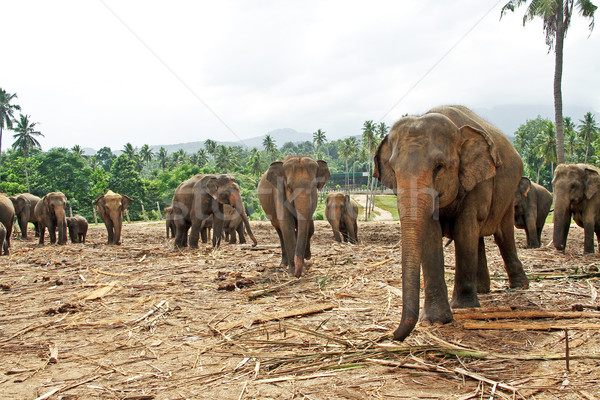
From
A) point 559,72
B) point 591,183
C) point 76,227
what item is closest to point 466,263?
point 591,183

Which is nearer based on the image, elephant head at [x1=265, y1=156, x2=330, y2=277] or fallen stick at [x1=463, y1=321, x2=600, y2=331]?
fallen stick at [x1=463, y1=321, x2=600, y2=331]

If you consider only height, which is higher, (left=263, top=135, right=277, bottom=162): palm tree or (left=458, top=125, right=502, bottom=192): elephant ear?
(left=263, top=135, right=277, bottom=162): palm tree

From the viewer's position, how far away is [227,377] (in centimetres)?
394

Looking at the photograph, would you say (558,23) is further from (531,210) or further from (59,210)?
(59,210)

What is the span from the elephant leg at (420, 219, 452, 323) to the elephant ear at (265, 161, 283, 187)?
534 cm

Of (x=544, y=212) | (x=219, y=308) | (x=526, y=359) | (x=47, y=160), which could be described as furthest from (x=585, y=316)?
(x=47, y=160)

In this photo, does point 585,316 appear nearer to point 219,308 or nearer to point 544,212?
point 219,308

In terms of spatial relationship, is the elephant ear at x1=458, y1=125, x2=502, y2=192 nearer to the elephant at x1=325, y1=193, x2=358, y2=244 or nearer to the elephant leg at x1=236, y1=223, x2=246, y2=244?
the elephant at x1=325, y1=193, x2=358, y2=244

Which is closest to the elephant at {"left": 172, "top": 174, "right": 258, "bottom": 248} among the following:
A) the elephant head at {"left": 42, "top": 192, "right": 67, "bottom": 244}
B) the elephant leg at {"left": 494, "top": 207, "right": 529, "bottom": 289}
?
the elephant head at {"left": 42, "top": 192, "right": 67, "bottom": 244}

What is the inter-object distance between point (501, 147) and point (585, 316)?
8.79 ft

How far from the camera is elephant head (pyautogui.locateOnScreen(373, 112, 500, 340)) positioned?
15.1 ft

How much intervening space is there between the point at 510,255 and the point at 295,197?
411cm

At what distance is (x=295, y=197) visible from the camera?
31.3ft

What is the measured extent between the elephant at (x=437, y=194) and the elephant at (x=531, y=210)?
1020 centimetres
